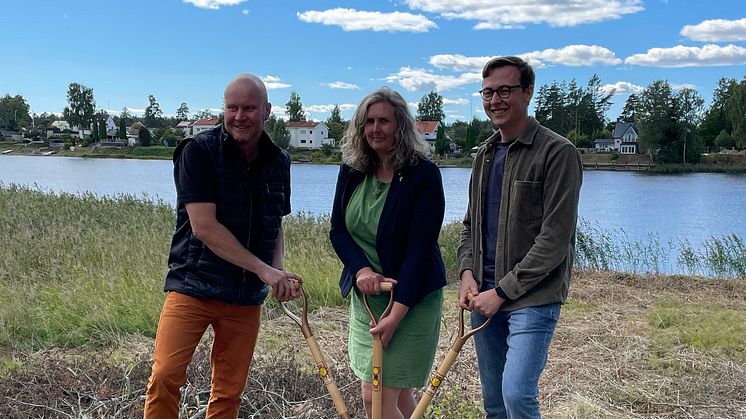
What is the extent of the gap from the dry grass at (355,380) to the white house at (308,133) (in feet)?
247

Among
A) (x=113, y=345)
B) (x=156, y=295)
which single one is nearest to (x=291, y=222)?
(x=156, y=295)

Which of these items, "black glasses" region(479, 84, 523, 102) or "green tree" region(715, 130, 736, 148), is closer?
"black glasses" region(479, 84, 523, 102)

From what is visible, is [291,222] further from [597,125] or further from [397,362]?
[597,125]

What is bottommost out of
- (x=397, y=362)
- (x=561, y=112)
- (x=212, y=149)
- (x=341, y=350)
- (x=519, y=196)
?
(x=341, y=350)

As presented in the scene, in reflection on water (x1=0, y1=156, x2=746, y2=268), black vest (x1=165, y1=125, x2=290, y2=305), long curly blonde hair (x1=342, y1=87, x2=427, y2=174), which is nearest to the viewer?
long curly blonde hair (x1=342, y1=87, x2=427, y2=174)

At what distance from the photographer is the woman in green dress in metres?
2.61

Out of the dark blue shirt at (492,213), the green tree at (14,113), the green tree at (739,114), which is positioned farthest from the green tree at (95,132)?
the dark blue shirt at (492,213)

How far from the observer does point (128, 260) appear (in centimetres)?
693

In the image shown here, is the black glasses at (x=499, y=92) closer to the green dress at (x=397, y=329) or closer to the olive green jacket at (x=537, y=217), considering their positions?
the olive green jacket at (x=537, y=217)

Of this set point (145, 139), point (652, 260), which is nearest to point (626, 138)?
point (145, 139)

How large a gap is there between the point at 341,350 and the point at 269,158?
241 centimetres

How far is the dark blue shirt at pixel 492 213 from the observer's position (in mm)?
2650

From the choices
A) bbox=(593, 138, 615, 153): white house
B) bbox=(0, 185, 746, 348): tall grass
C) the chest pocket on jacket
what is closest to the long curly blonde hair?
the chest pocket on jacket

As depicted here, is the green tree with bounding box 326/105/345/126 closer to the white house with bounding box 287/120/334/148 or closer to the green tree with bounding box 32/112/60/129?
the white house with bounding box 287/120/334/148
